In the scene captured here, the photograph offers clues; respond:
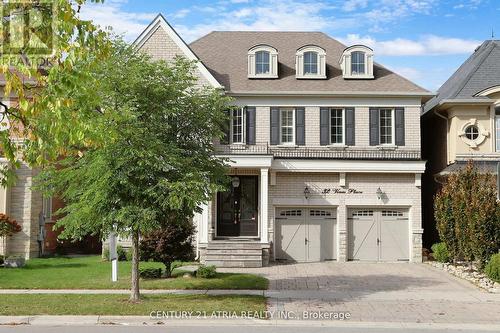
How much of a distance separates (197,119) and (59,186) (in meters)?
3.65

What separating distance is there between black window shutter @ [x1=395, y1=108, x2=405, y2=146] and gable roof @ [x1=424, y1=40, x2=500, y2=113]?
5.51ft

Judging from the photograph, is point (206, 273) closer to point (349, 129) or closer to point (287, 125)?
point (287, 125)

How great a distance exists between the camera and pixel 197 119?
14266 millimetres

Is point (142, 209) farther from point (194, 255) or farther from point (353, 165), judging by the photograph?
point (353, 165)

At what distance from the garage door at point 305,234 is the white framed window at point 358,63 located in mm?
6142

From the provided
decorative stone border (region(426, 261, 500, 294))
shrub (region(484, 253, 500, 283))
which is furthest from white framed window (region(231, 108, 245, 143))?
shrub (region(484, 253, 500, 283))

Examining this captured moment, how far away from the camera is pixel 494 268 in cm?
1697

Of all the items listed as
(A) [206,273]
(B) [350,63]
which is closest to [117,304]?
(A) [206,273]

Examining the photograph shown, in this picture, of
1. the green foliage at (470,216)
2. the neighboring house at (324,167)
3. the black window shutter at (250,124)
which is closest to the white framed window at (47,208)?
the neighboring house at (324,167)

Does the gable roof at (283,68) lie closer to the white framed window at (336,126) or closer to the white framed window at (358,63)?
the white framed window at (358,63)

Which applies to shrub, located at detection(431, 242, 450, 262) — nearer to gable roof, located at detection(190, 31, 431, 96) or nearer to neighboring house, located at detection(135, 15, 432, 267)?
neighboring house, located at detection(135, 15, 432, 267)

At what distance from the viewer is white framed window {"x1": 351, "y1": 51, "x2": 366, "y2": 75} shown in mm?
25078
